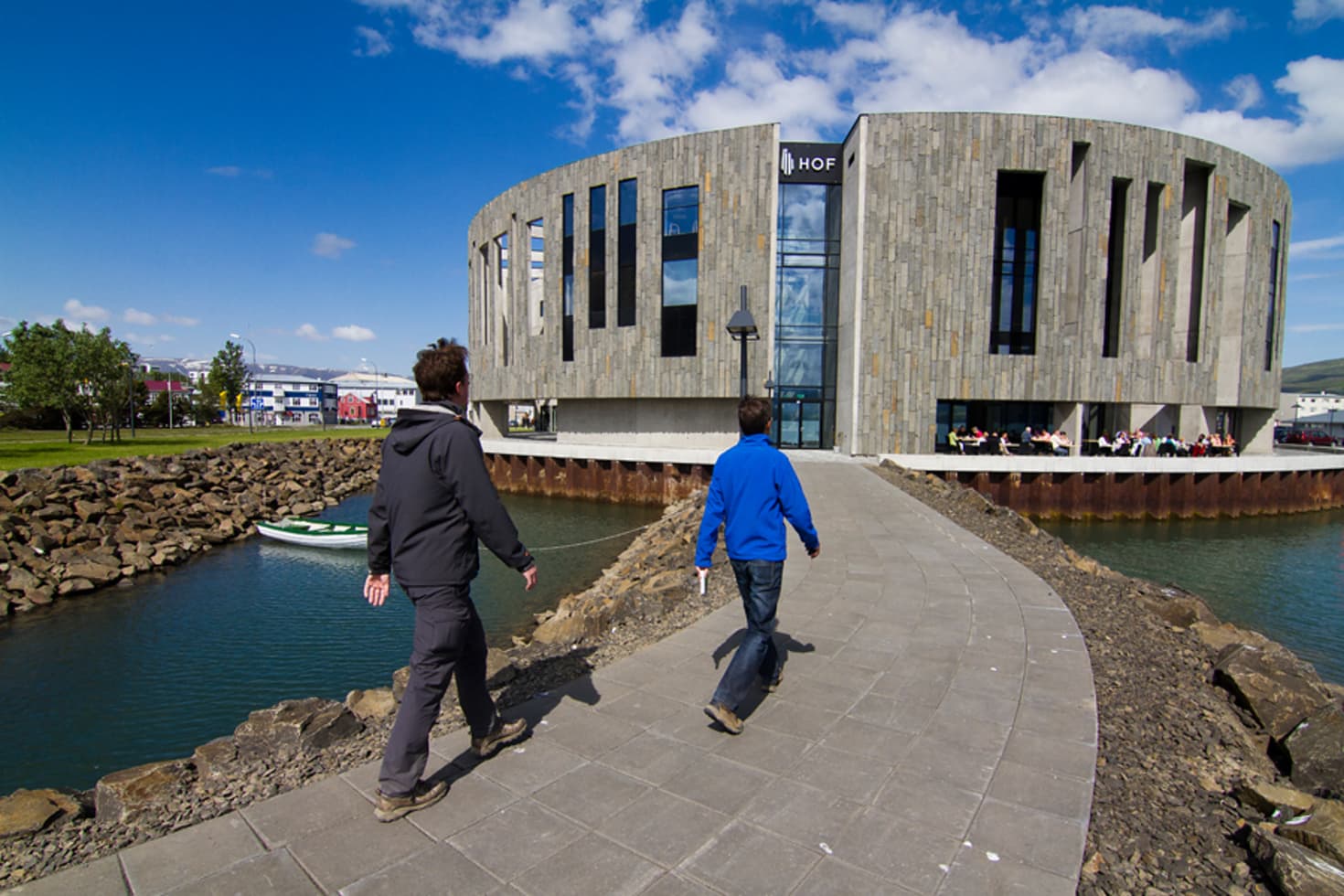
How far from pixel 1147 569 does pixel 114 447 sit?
139ft

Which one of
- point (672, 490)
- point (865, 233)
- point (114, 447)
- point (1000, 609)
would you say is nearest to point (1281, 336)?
point (865, 233)

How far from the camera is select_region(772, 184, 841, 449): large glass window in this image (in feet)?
92.3

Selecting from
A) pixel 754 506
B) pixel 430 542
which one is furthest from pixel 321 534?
pixel 754 506

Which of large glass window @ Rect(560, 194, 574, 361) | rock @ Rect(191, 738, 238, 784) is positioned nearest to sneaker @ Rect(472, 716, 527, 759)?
rock @ Rect(191, 738, 238, 784)

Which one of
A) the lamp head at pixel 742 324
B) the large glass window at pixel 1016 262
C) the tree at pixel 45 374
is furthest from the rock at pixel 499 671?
the tree at pixel 45 374

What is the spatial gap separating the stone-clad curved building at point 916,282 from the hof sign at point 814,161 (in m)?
0.08

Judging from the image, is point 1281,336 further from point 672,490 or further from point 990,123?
point 672,490

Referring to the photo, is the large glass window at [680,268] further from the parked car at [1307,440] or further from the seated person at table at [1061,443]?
the parked car at [1307,440]

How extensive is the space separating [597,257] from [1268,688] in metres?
28.3

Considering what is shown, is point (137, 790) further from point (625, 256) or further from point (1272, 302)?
point (1272, 302)

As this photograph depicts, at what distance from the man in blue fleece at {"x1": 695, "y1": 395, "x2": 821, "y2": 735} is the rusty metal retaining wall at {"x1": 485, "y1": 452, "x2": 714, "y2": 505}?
1982 centimetres

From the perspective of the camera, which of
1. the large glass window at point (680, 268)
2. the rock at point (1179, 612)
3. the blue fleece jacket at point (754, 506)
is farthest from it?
the large glass window at point (680, 268)

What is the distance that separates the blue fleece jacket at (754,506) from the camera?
3910 millimetres

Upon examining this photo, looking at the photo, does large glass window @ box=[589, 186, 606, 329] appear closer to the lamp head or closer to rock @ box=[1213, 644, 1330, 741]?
the lamp head
